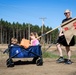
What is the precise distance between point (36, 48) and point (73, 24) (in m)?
1.47

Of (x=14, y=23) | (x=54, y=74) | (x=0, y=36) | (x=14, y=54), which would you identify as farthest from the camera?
(x=14, y=23)

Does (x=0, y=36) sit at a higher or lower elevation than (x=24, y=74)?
higher

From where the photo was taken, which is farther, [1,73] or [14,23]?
[14,23]

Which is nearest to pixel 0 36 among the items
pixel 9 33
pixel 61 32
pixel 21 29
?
pixel 9 33

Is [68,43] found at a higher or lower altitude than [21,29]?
lower

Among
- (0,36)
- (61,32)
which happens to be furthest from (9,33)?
(61,32)

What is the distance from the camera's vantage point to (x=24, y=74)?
25.1 feet

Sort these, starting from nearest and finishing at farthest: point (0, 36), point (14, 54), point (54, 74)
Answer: point (54, 74)
point (14, 54)
point (0, 36)

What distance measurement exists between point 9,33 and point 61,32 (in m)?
119

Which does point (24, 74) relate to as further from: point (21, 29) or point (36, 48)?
point (21, 29)

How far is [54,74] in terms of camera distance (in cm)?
762

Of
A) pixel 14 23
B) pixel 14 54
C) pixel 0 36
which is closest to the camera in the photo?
pixel 14 54

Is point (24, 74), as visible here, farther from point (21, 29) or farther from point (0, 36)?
point (21, 29)

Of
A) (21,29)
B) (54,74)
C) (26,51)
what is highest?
(21,29)
